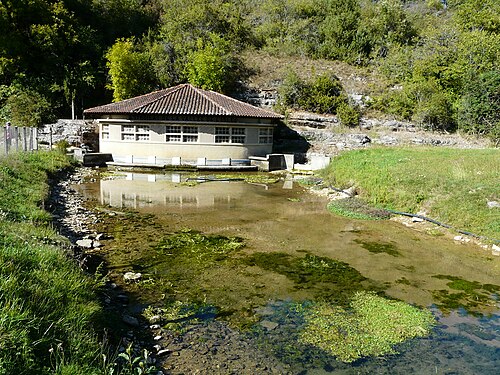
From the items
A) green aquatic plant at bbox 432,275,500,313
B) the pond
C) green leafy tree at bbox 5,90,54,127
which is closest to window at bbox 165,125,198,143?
green leafy tree at bbox 5,90,54,127

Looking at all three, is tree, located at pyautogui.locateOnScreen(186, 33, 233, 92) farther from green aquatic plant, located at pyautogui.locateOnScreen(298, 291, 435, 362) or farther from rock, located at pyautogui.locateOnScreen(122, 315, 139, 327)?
rock, located at pyautogui.locateOnScreen(122, 315, 139, 327)

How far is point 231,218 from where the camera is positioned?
1058 cm

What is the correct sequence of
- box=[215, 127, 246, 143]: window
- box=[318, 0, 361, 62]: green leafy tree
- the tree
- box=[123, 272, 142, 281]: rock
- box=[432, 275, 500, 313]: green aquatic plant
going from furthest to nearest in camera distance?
box=[318, 0, 361, 62]: green leafy tree, the tree, box=[215, 127, 246, 143]: window, box=[123, 272, 142, 281]: rock, box=[432, 275, 500, 313]: green aquatic plant

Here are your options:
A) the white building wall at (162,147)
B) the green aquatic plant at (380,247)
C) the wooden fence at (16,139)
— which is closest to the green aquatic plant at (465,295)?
the green aquatic plant at (380,247)

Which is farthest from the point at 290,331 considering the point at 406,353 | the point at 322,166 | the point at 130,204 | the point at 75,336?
the point at 322,166

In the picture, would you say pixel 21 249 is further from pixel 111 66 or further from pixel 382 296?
pixel 111 66

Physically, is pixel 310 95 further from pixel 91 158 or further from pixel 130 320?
pixel 130 320

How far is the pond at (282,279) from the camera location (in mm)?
4367

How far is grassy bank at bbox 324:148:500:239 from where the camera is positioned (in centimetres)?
972

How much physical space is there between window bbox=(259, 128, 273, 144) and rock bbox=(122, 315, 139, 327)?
1849cm

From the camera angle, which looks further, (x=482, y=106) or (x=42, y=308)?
(x=482, y=106)

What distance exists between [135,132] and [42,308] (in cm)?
1835

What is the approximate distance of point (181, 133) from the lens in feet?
69.2

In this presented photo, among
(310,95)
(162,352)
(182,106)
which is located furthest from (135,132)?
(162,352)
